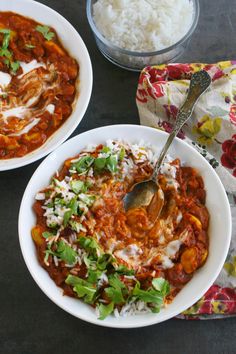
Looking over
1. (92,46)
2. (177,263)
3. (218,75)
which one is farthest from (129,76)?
(177,263)

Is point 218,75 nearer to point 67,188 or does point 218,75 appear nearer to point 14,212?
point 67,188

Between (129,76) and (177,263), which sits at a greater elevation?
(129,76)

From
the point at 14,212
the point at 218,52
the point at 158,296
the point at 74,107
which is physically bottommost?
the point at 14,212

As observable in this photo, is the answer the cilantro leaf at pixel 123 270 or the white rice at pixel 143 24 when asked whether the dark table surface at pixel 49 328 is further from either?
the white rice at pixel 143 24

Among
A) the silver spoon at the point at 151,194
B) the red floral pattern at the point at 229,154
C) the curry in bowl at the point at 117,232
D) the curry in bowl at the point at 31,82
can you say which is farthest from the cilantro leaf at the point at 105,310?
the red floral pattern at the point at 229,154

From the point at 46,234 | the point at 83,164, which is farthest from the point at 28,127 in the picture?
the point at 46,234

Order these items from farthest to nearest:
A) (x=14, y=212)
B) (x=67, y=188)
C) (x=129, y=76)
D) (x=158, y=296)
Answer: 1. (x=129, y=76)
2. (x=14, y=212)
3. (x=67, y=188)
4. (x=158, y=296)

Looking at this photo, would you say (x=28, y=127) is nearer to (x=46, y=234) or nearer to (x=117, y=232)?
(x=46, y=234)
